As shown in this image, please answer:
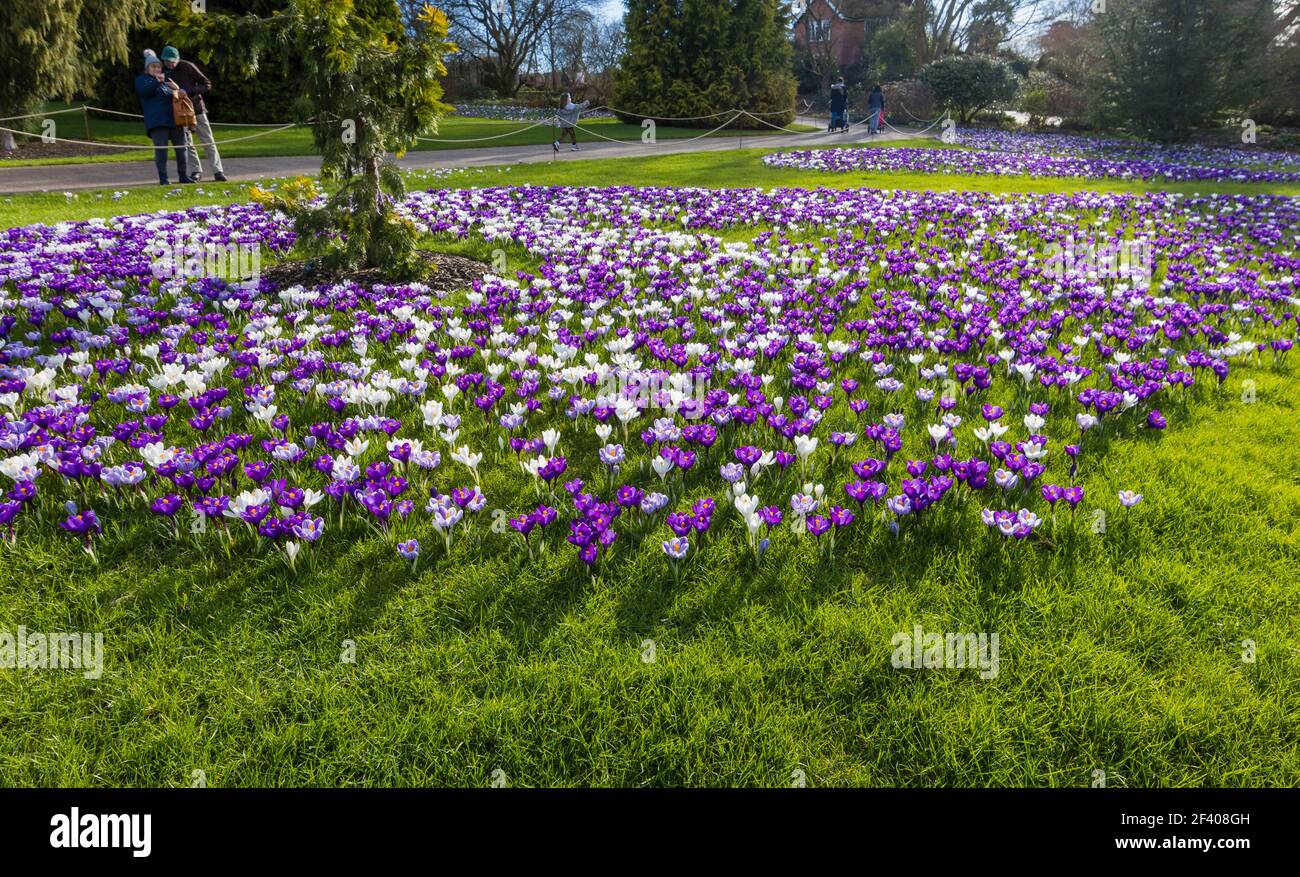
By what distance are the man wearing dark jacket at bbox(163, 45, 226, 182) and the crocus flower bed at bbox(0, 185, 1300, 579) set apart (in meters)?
7.27

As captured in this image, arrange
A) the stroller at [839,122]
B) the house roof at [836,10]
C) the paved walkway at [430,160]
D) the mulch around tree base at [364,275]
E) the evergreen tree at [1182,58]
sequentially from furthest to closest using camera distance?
the house roof at [836,10] → the stroller at [839,122] → the evergreen tree at [1182,58] → the paved walkway at [430,160] → the mulch around tree base at [364,275]

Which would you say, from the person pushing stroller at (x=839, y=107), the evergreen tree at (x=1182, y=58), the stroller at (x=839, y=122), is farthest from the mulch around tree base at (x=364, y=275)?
the evergreen tree at (x=1182, y=58)

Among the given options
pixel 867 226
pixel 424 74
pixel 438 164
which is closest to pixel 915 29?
pixel 438 164

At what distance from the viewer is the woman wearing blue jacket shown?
13.6 meters

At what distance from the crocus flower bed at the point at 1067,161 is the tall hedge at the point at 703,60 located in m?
10.3

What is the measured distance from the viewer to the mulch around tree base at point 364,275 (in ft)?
24.5

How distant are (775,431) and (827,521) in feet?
3.92

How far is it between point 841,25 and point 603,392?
70.6m

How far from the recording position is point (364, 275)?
7711mm

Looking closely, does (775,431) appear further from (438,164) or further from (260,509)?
(438,164)

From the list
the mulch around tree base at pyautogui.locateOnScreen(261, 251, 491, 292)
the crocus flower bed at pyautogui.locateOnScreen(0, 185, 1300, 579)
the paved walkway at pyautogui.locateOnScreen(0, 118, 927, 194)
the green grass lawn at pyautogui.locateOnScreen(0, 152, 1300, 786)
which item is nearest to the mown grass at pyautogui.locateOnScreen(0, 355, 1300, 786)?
the green grass lawn at pyautogui.locateOnScreen(0, 152, 1300, 786)

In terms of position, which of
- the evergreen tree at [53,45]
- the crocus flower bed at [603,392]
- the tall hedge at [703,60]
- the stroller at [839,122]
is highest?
the tall hedge at [703,60]

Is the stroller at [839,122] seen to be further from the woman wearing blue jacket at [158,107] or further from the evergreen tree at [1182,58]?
the woman wearing blue jacket at [158,107]
